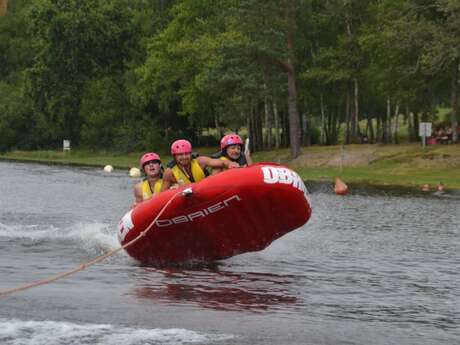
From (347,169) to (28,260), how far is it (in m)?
32.0

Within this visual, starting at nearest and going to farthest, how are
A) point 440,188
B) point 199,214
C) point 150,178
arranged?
point 199,214
point 150,178
point 440,188

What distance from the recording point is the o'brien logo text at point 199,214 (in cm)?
1575

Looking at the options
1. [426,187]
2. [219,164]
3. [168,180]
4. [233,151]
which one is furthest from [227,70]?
[168,180]

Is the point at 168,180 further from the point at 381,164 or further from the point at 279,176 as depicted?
the point at 381,164

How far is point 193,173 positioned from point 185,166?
18 centimetres

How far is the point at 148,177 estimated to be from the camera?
Answer: 17703 mm

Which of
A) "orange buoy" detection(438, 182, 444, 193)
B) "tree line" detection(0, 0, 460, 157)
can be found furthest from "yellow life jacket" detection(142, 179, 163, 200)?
"tree line" detection(0, 0, 460, 157)

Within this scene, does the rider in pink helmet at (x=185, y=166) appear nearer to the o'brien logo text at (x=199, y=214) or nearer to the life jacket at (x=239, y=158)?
the life jacket at (x=239, y=158)

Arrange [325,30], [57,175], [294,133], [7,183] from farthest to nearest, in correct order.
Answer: [325,30]
[294,133]
[57,175]
[7,183]

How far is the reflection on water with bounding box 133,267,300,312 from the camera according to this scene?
43.0 feet

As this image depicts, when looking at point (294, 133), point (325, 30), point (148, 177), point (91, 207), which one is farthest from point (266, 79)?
point (148, 177)

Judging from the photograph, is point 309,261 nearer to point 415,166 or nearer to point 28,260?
point 28,260

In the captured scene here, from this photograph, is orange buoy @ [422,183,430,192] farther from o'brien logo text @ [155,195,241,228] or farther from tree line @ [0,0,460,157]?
o'brien logo text @ [155,195,241,228]

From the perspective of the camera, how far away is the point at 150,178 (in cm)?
1764
